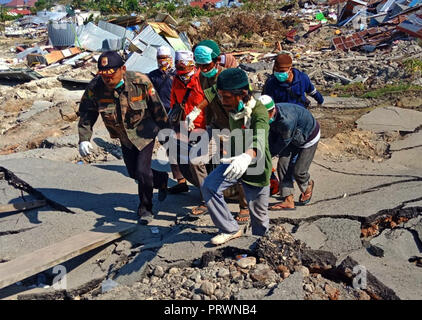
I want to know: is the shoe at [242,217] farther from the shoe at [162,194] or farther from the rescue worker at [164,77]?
the rescue worker at [164,77]

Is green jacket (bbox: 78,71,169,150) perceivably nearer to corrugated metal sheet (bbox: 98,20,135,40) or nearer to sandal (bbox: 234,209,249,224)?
sandal (bbox: 234,209,249,224)

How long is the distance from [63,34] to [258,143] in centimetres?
1445

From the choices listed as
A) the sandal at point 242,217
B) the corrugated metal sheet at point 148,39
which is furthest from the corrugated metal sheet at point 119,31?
the sandal at point 242,217

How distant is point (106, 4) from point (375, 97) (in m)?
27.0

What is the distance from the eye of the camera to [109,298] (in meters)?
3.32

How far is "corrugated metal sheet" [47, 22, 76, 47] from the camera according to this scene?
621 inches

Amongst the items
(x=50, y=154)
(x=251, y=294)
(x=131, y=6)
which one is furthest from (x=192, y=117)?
(x=131, y=6)

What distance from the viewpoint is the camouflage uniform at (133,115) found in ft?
14.4

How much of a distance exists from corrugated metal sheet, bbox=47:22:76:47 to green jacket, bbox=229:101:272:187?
546 inches

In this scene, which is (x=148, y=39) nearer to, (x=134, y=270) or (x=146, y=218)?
(x=146, y=218)

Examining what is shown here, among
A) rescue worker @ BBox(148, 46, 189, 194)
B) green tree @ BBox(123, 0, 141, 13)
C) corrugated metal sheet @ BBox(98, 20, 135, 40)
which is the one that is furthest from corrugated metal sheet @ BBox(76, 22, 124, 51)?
green tree @ BBox(123, 0, 141, 13)

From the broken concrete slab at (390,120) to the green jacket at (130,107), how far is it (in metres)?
4.52

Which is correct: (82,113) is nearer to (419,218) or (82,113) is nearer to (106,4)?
(419,218)

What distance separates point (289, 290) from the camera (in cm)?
294
